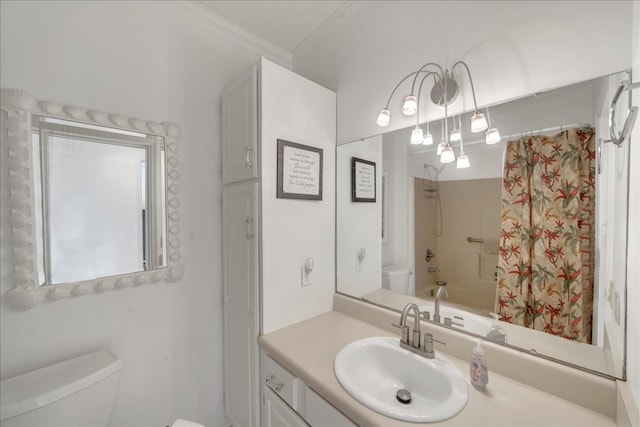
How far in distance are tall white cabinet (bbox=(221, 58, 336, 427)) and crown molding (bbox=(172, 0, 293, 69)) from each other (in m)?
0.43

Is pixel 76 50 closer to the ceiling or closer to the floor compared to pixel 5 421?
closer to the ceiling

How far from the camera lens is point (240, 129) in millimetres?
1365

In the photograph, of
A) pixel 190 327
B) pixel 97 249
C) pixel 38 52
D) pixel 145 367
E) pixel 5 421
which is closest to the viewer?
pixel 5 421

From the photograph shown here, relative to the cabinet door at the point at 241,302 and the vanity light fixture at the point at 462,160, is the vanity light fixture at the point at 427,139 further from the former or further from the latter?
the cabinet door at the point at 241,302

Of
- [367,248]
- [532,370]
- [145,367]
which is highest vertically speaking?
[367,248]

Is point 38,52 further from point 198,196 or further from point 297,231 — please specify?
point 297,231

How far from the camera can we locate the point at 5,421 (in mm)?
860

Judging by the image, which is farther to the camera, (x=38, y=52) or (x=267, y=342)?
(x=267, y=342)

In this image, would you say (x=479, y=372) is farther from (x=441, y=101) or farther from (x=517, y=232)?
(x=441, y=101)

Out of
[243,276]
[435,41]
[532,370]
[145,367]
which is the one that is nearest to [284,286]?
[243,276]

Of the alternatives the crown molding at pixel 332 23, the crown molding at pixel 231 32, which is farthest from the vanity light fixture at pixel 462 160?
the crown molding at pixel 231 32

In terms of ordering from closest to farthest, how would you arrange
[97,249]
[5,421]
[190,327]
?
[5,421] → [97,249] → [190,327]

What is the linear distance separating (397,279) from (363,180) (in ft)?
1.96

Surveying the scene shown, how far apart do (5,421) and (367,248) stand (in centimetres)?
158
